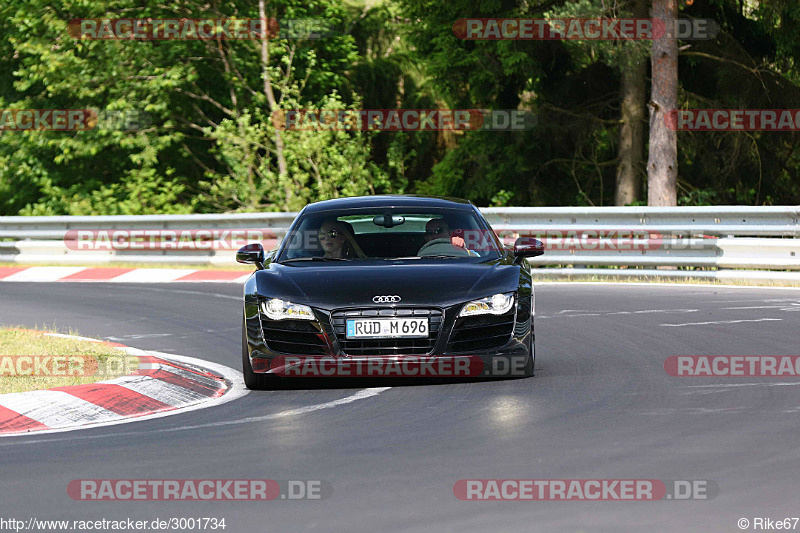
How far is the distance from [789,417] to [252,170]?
24358mm

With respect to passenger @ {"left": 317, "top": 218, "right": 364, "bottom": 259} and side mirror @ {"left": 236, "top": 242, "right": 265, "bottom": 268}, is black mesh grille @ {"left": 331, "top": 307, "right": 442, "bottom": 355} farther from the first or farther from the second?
side mirror @ {"left": 236, "top": 242, "right": 265, "bottom": 268}

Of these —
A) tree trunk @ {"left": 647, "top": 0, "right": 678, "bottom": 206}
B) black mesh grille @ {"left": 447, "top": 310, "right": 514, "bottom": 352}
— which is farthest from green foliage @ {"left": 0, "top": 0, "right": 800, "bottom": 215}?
black mesh grille @ {"left": 447, "top": 310, "right": 514, "bottom": 352}

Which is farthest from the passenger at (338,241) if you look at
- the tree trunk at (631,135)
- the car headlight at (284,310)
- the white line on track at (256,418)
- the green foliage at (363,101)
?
the tree trunk at (631,135)

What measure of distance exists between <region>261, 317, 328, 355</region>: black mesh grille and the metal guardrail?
10299mm

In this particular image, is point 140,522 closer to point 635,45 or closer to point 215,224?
point 215,224

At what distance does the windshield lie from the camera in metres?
10.4

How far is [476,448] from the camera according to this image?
7.13 metres

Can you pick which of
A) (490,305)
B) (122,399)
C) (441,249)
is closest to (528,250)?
(441,249)

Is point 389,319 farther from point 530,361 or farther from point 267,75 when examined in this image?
point 267,75

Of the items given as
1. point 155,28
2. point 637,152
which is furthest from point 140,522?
point 155,28

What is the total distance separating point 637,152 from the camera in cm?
2933

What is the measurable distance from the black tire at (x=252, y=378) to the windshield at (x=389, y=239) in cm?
95

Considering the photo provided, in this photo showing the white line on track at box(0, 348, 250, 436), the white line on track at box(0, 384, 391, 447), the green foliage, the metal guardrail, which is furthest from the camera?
the green foliage

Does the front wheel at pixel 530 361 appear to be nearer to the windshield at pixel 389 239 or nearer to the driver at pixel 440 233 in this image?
the windshield at pixel 389 239
